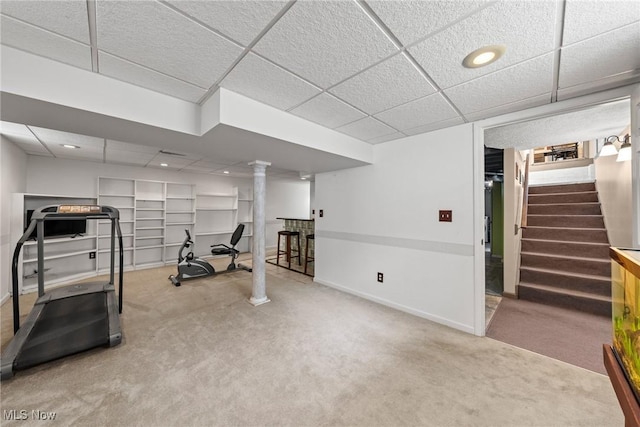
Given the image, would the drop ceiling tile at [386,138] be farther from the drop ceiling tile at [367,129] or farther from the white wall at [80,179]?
the white wall at [80,179]

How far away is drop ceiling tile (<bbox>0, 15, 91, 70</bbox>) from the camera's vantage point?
4.29ft

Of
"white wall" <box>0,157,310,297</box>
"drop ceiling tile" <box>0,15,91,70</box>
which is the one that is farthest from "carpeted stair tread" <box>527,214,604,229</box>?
"drop ceiling tile" <box>0,15,91,70</box>

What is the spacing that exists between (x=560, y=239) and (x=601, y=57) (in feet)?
12.8

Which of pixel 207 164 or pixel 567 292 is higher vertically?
pixel 207 164

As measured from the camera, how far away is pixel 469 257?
106 inches

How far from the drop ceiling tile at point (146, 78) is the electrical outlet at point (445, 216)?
2.83 metres

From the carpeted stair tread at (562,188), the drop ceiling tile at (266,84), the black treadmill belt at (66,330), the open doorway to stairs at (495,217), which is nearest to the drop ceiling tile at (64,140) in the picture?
the black treadmill belt at (66,330)

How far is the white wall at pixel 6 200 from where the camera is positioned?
3.15 m

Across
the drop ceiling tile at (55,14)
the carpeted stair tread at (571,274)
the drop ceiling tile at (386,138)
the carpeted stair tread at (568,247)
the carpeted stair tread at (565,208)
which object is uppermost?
the drop ceiling tile at (386,138)

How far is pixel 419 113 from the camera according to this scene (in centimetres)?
242

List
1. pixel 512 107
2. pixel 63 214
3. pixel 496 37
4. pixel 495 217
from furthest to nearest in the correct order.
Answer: pixel 495 217 < pixel 63 214 < pixel 512 107 < pixel 496 37

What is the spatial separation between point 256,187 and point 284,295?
1765mm

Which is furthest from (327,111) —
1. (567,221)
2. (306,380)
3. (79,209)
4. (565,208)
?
(565,208)

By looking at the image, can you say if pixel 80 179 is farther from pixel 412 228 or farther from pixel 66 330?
pixel 412 228
